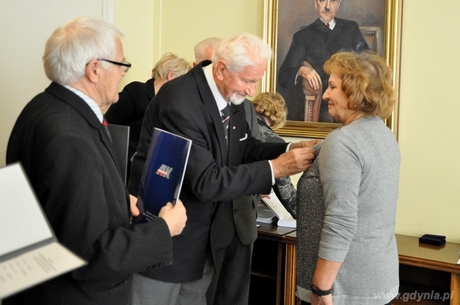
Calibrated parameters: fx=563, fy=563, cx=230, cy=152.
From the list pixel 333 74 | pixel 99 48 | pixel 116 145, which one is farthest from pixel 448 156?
pixel 99 48

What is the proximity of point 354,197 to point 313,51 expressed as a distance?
1.84 meters

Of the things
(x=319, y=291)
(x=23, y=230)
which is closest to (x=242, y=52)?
(x=319, y=291)

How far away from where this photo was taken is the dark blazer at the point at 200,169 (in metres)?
1.97

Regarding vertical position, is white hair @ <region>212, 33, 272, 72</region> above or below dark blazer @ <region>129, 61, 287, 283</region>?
above

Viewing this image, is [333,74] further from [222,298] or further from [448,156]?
[448,156]

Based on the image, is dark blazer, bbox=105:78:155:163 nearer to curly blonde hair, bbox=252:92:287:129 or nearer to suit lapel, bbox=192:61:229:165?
curly blonde hair, bbox=252:92:287:129

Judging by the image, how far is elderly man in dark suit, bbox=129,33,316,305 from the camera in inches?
78.0

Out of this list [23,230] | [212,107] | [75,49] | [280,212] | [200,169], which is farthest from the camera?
[280,212]

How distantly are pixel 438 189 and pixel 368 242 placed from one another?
4.58 ft

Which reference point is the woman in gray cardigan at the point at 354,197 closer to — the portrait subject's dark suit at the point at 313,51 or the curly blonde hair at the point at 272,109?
the curly blonde hair at the point at 272,109

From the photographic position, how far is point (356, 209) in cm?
174

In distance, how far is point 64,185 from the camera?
134 cm

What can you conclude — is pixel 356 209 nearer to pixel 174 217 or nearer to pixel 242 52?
pixel 174 217

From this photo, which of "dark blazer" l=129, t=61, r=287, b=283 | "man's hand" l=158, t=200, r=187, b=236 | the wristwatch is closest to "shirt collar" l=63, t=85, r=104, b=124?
"man's hand" l=158, t=200, r=187, b=236
